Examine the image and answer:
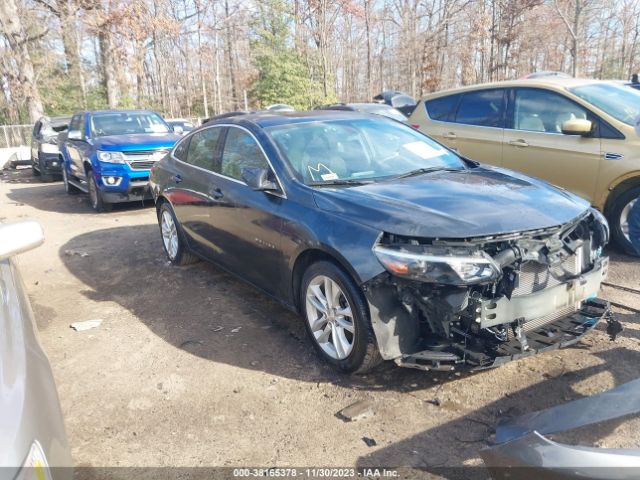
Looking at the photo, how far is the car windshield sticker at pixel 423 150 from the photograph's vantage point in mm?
4332

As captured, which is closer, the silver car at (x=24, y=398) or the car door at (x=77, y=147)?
the silver car at (x=24, y=398)

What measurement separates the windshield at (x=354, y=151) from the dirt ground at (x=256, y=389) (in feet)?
4.35

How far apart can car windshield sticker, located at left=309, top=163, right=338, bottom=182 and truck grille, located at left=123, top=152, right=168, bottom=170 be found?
5.74m

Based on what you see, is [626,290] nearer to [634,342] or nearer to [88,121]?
[634,342]

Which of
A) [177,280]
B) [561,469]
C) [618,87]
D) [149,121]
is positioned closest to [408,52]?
[149,121]

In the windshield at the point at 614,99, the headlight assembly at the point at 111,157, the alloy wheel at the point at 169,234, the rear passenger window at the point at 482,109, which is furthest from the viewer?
the headlight assembly at the point at 111,157

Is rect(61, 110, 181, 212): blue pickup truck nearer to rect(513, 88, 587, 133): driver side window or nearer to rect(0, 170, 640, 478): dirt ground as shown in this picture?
rect(0, 170, 640, 478): dirt ground

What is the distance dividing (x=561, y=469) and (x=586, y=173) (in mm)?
4490

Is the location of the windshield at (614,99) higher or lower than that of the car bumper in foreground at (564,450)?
higher

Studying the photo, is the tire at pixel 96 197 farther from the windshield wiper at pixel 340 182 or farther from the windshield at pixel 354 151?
the windshield wiper at pixel 340 182

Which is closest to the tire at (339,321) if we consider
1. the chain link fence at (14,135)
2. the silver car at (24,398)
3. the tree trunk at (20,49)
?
the silver car at (24,398)

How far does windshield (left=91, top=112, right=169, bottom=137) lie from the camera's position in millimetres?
9820

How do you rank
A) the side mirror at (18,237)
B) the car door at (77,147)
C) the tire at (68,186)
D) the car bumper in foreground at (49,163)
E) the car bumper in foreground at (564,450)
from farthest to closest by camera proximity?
the car bumper in foreground at (49,163) → the tire at (68,186) → the car door at (77,147) → the side mirror at (18,237) → the car bumper in foreground at (564,450)

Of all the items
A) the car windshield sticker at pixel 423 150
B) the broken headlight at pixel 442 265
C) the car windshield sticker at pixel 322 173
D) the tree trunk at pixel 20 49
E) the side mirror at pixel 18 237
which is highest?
the tree trunk at pixel 20 49
